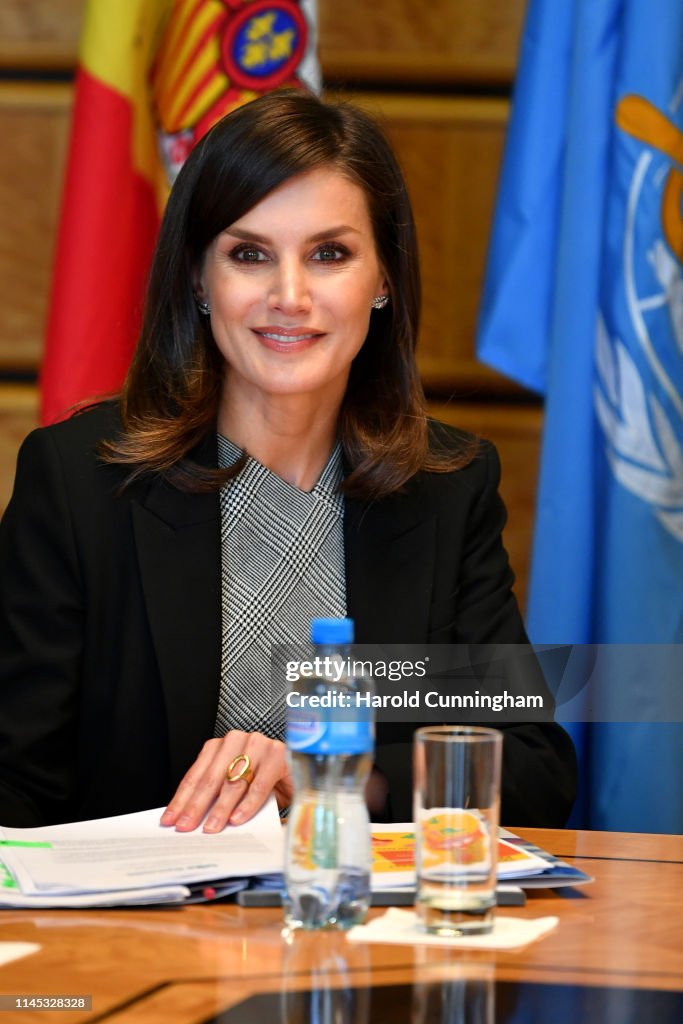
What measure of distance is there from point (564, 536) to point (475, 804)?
1.49 metres

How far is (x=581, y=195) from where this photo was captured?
7.88ft

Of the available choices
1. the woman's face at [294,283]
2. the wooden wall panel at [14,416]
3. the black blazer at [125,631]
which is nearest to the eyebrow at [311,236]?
the woman's face at [294,283]

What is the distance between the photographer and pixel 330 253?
1.80 meters

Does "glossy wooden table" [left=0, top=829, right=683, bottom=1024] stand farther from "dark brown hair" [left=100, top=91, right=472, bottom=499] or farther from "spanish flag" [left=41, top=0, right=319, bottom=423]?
"spanish flag" [left=41, top=0, right=319, bottom=423]

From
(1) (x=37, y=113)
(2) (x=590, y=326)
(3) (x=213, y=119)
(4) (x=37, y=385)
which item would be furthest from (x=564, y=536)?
(1) (x=37, y=113)

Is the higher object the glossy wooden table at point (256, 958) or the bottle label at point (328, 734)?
the bottle label at point (328, 734)

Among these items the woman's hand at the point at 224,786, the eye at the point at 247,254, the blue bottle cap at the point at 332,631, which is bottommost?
the woman's hand at the point at 224,786

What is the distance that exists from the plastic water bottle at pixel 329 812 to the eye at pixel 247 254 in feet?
2.74

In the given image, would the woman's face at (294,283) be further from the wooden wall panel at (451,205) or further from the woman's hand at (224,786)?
the wooden wall panel at (451,205)

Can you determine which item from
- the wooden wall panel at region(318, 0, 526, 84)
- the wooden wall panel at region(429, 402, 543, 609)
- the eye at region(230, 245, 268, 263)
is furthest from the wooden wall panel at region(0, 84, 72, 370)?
the eye at region(230, 245, 268, 263)

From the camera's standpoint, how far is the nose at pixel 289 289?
1.73 meters

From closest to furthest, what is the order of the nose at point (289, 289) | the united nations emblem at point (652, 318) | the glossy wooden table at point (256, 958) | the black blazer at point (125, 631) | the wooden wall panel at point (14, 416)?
1. the glossy wooden table at point (256, 958)
2. the black blazer at point (125, 631)
3. the nose at point (289, 289)
4. the united nations emblem at point (652, 318)
5. the wooden wall panel at point (14, 416)

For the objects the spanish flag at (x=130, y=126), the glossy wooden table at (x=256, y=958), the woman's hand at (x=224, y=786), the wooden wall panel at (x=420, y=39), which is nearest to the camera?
the glossy wooden table at (x=256, y=958)

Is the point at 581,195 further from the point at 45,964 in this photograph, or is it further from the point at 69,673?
the point at 45,964
